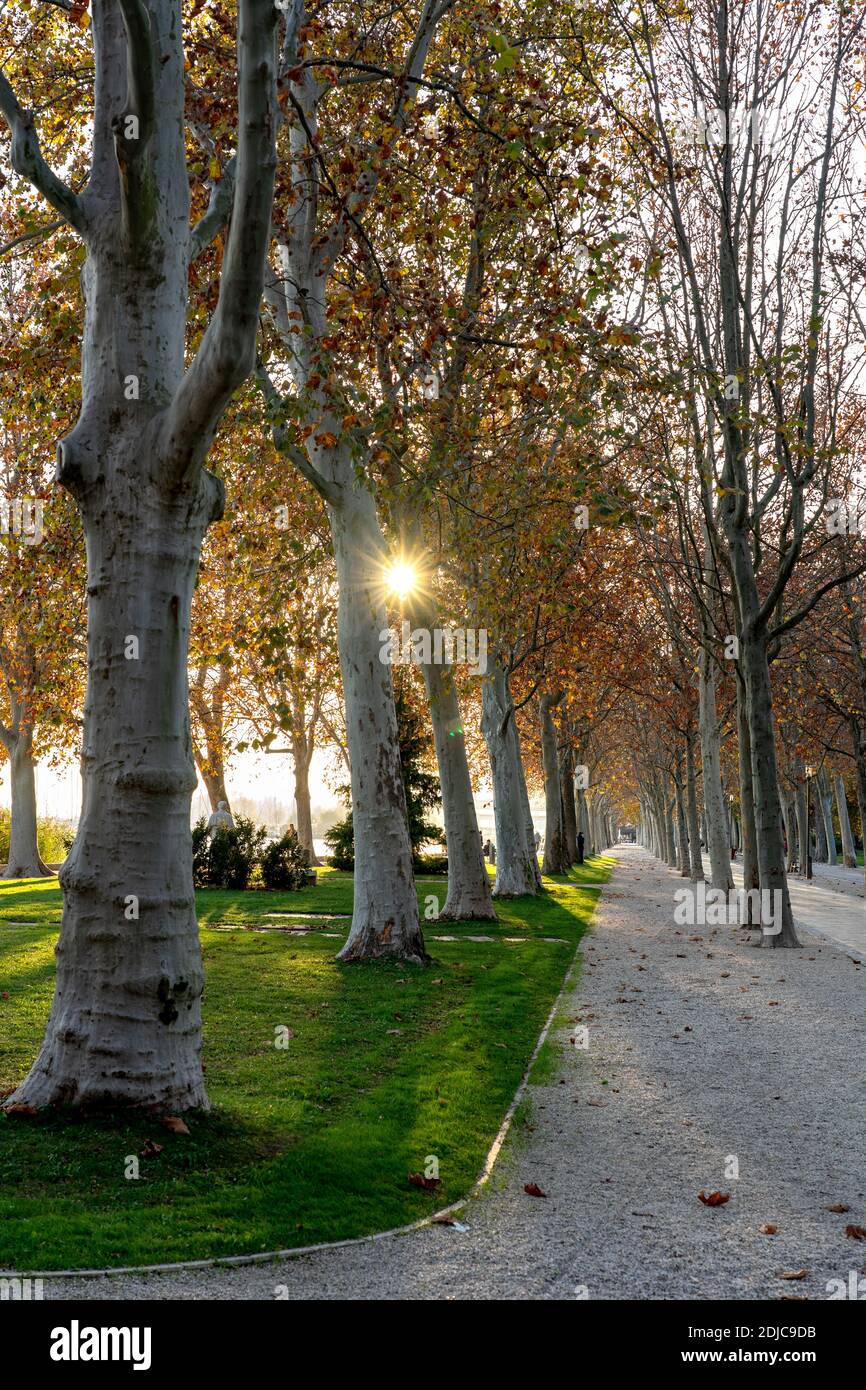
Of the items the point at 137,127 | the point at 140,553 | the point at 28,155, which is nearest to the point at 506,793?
the point at 140,553

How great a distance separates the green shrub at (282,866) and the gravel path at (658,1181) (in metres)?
13.1

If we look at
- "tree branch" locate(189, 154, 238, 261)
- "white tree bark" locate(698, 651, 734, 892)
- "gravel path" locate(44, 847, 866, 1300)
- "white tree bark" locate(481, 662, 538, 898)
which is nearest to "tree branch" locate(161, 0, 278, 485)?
"tree branch" locate(189, 154, 238, 261)

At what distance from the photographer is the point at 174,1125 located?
558 cm

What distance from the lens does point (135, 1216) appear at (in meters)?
4.61

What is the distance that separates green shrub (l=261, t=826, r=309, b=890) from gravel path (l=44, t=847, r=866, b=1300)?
518 inches

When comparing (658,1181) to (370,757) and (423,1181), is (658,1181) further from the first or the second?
(370,757)

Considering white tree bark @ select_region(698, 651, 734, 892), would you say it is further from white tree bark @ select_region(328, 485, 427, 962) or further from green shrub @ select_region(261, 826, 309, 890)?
white tree bark @ select_region(328, 485, 427, 962)

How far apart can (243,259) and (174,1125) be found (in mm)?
4489

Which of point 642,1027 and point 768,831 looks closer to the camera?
point 642,1027

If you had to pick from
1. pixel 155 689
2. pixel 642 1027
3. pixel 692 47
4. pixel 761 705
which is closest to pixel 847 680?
pixel 761 705

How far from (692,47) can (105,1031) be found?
16.9 m

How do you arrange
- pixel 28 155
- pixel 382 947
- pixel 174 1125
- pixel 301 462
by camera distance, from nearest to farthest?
pixel 174 1125
pixel 28 155
pixel 301 462
pixel 382 947

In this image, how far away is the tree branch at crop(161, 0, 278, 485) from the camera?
16.4ft
